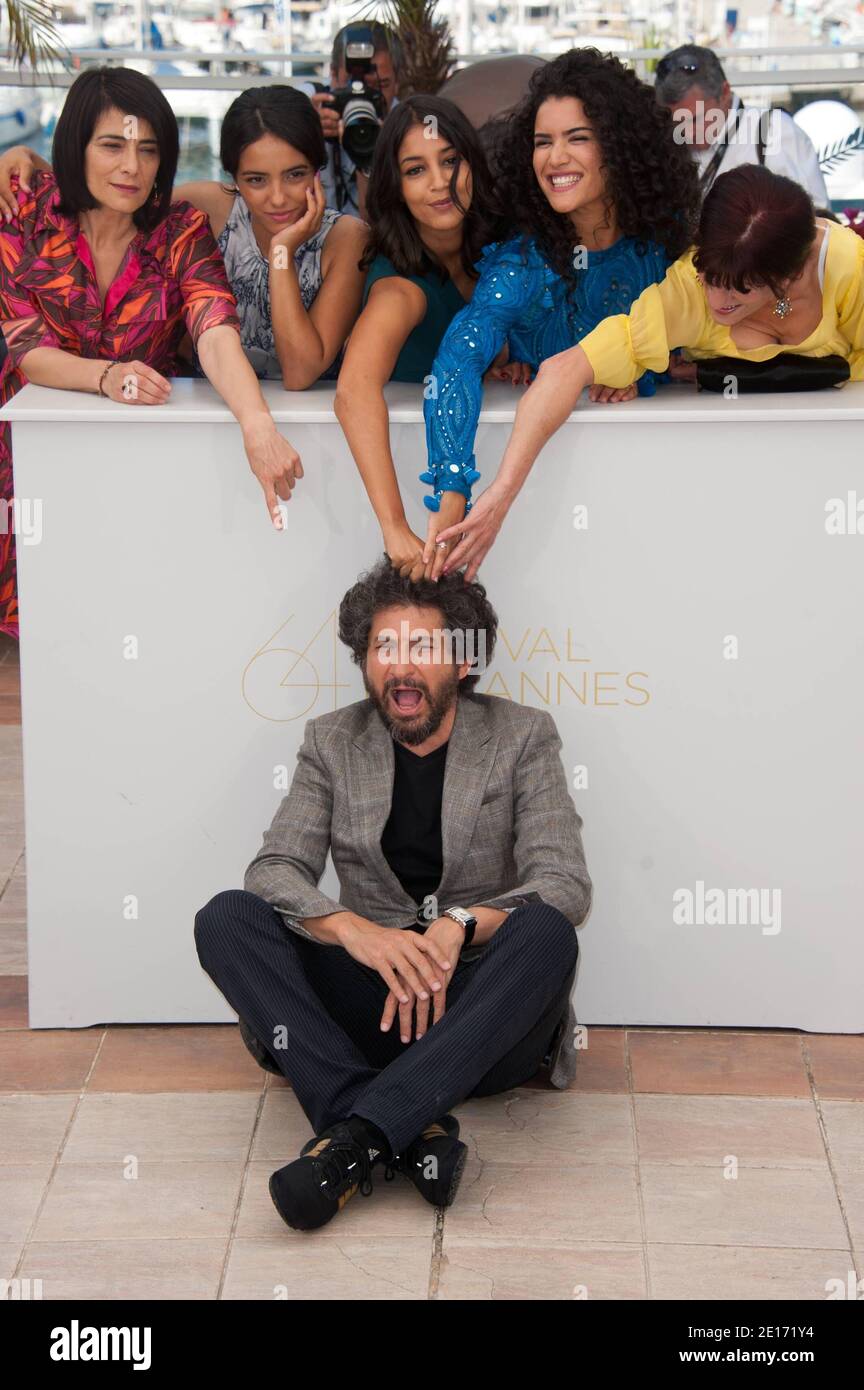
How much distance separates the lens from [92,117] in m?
2.66

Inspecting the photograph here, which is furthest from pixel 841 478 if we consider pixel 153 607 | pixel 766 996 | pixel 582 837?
pixel 153 607

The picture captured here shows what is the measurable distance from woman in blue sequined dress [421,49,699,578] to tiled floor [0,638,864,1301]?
0.89 m

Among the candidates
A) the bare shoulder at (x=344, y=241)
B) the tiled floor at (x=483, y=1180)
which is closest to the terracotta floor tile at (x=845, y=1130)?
the tiled floor at (x=483, y=1180)

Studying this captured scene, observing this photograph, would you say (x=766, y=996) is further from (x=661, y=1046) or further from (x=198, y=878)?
(x=198, y=878)

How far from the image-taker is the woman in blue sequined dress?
251 cm

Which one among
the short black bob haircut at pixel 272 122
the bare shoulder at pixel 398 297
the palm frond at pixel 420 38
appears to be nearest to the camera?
the bare shoulder at pixel 398 297

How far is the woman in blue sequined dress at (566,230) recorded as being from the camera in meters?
2.51

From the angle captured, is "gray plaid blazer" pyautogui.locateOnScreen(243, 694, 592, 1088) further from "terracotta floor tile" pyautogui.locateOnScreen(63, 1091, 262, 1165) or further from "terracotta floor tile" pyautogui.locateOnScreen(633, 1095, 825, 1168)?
"terracotta floor tile" pyautogui.locateOnScreen(63, 1091, 262, 1165)

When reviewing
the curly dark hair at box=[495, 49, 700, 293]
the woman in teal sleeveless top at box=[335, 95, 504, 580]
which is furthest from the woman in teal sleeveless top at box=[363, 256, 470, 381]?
the curly dark hair at box=[495, 49, 700, 293]

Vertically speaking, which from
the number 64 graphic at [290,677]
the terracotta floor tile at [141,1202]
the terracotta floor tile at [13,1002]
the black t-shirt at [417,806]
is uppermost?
the number 64 graphic at [290,677]

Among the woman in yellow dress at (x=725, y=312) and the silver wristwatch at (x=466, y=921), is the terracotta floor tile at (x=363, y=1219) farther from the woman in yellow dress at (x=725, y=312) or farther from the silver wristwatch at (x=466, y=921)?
the woman in yellow dress at (x=725, y=312)

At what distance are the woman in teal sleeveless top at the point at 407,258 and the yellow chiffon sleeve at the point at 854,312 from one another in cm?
56

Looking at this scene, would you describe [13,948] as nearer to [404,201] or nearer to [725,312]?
[404,201]

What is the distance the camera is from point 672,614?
263 cm
